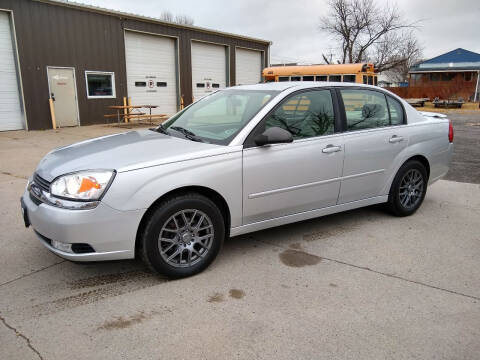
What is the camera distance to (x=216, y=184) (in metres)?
3.34

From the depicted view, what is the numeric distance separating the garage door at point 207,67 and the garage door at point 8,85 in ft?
28.9

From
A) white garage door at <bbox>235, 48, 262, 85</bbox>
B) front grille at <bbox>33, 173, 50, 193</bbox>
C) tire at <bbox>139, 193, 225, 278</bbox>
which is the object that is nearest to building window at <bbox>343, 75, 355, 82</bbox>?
white garage door at <bbox>235, 48, 262, 85</bbox>

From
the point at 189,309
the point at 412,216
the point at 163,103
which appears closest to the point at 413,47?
the point at 163,103

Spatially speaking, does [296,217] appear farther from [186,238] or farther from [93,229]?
[93,229]

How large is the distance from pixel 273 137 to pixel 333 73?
50.5 feet

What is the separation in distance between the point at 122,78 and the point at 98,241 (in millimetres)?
15310

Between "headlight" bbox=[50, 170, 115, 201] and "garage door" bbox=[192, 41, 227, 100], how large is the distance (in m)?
18.1

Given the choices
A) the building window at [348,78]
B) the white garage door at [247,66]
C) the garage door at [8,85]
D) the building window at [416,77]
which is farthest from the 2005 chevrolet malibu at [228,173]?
the building window at [416,77]

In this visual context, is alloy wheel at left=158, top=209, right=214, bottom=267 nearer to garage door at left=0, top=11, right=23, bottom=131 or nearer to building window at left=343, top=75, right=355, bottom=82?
garage door at left=0, top=11, right=23, bottom=131

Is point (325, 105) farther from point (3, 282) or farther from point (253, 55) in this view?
point (253, 55)

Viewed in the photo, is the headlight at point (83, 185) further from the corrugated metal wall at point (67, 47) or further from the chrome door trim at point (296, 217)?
the corrugated metal wall at point (67, 47)

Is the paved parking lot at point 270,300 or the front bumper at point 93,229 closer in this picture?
the paved parking lot at point 270,300

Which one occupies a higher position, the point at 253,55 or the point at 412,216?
the point at 253,55

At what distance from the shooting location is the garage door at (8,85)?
43.2 feet
